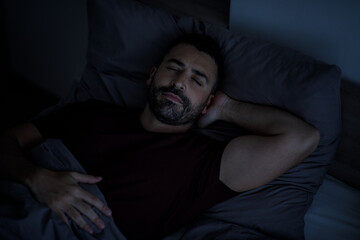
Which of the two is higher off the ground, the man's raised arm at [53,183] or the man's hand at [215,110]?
the man's hand at [215,110]

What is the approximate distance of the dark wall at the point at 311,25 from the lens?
115 cm

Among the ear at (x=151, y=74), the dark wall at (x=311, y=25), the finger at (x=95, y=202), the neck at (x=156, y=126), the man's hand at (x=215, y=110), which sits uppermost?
the dark wall at (x=311, y=25)

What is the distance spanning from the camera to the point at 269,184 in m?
1.14

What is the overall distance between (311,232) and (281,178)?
9.1 inches

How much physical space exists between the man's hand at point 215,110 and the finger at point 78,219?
60cm

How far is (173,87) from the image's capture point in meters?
1.19

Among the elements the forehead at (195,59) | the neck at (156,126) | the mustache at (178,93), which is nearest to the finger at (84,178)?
the neck at (156,126)

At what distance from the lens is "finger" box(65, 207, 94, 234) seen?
99 centimetres

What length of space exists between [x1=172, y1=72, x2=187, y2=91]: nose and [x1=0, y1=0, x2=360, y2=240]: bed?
192mm

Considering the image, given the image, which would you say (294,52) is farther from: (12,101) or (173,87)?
(12,101)

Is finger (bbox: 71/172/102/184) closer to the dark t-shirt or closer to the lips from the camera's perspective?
the dark t-shirt

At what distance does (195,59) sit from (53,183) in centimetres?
72

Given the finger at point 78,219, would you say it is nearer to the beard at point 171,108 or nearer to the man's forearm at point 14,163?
the man's forearm at point 14,163

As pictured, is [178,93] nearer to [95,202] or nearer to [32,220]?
[95,202]
